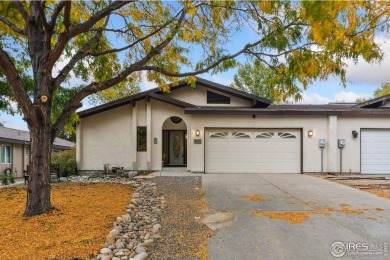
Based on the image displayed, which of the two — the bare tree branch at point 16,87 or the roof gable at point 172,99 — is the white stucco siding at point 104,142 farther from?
the bare tree branch at point 16,87

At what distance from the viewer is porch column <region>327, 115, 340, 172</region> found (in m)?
13.3

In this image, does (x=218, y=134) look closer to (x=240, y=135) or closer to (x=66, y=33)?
(x=240, y=135)

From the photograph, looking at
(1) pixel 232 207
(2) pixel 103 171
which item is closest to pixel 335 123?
(1) pixel 232 207

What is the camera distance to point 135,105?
548 inches

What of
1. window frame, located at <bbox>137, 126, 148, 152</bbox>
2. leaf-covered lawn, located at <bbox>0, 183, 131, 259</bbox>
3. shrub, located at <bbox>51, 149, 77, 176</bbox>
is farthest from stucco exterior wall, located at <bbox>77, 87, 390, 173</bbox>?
leaf-covered lawn, located at <bbox>0, 183, 131, 259</bbox>

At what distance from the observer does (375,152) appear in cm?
1353

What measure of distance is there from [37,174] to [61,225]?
53.4 inches

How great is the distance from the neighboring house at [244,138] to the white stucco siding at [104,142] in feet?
0.16

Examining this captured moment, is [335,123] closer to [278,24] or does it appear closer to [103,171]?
[278,24]

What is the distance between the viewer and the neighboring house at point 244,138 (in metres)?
13.4


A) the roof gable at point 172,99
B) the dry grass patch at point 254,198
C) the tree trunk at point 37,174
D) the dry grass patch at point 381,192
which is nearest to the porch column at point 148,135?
the roof gable at point 172,99

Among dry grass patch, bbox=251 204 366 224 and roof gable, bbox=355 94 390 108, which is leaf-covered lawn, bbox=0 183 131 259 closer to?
dry grass patch, bbox=251 204 366 224

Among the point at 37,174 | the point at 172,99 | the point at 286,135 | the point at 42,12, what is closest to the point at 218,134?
the point at 172,99

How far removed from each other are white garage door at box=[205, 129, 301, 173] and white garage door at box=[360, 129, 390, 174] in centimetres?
321
